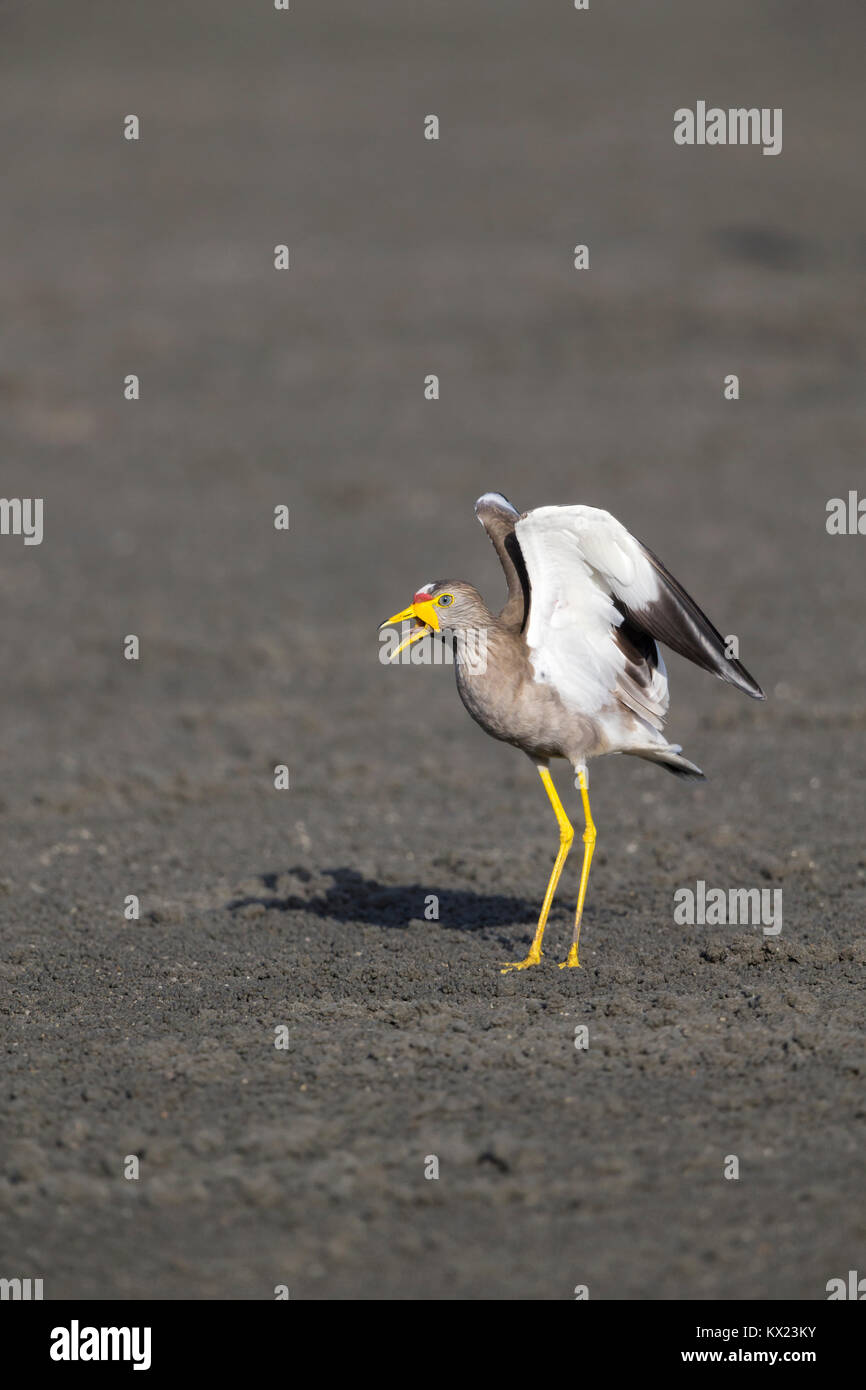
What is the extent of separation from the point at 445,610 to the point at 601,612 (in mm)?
807

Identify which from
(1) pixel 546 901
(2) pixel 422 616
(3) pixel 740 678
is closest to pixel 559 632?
(2) pixel 422 616

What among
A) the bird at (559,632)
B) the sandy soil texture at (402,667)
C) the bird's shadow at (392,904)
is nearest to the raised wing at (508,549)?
the bird at (559,632)

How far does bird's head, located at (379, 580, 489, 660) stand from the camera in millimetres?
7734

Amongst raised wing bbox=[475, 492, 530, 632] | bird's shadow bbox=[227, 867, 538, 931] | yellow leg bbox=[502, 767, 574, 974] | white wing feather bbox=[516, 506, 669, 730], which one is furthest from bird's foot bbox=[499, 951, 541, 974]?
raised wing bbox=[475, 492, 530, 632]

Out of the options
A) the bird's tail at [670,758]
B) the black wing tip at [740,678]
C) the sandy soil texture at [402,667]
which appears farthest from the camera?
the bird's tail at [670,758]

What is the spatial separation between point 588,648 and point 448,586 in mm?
828

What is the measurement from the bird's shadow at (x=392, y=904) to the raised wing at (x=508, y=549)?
1986mm

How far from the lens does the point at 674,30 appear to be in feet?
121

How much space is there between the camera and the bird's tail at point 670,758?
8344mm

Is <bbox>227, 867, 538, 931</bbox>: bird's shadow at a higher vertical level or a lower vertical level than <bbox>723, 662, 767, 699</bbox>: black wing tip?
A: lower

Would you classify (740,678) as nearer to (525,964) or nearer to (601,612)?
(601,612)

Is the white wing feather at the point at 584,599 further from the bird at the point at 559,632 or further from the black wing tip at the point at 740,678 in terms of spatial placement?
the black wing tip at the point at 740,678

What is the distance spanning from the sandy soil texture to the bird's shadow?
0.04m

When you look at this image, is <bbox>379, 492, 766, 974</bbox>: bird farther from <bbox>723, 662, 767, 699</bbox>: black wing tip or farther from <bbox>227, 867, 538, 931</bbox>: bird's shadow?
<bbox>227, 867, 538, 931</bbox>: bird's shadow
